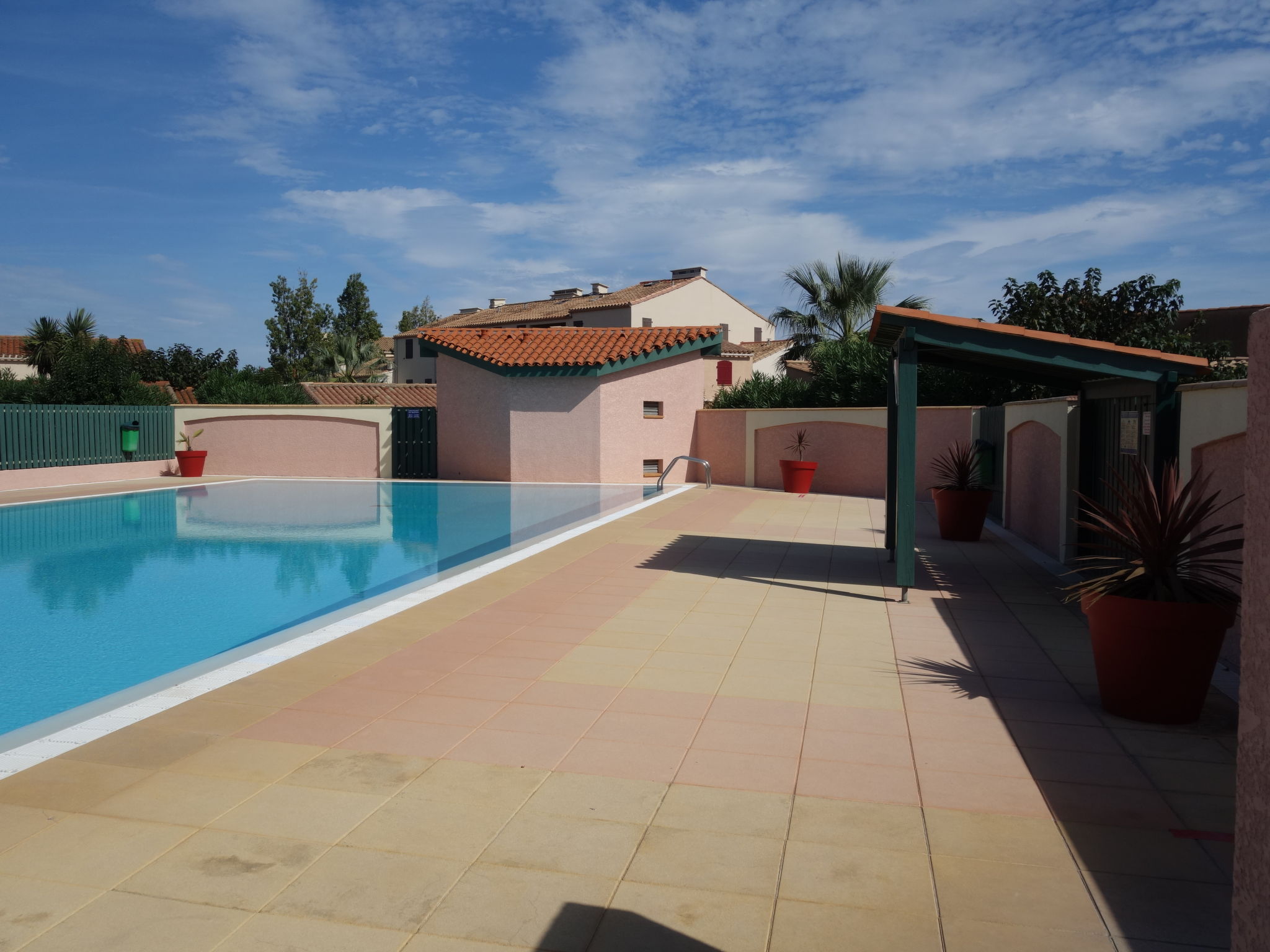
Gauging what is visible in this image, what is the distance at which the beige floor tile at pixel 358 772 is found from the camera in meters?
4.15

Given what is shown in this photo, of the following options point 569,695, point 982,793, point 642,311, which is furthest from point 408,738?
point 642,311

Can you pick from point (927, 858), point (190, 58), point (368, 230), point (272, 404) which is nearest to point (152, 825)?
point (927, 858)

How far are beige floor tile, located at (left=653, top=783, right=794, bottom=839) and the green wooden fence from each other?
22.0 metres

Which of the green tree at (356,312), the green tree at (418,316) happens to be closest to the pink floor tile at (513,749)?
the green tree at (356,312)

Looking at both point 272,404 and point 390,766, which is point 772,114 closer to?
point 272,404

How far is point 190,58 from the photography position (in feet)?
61.3

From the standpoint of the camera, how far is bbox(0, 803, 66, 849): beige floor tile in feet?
11.8

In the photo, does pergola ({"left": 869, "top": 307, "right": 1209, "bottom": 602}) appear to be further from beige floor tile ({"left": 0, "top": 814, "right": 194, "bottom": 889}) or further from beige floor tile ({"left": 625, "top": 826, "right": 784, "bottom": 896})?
beige floor tile ({"left": 0, "top": 814, "right": 194, "bottom": 889})

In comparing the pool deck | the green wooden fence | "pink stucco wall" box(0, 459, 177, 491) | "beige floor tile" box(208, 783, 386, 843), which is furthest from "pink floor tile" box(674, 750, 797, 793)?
the green wooden fence

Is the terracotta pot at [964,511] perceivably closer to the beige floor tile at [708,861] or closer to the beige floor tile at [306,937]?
the beige floor tile at [708,861]

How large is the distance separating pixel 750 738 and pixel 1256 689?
3.23 m

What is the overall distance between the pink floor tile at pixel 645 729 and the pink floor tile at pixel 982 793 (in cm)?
123

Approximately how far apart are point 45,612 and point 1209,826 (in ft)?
32.2

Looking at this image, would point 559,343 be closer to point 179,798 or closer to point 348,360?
point 179,798
